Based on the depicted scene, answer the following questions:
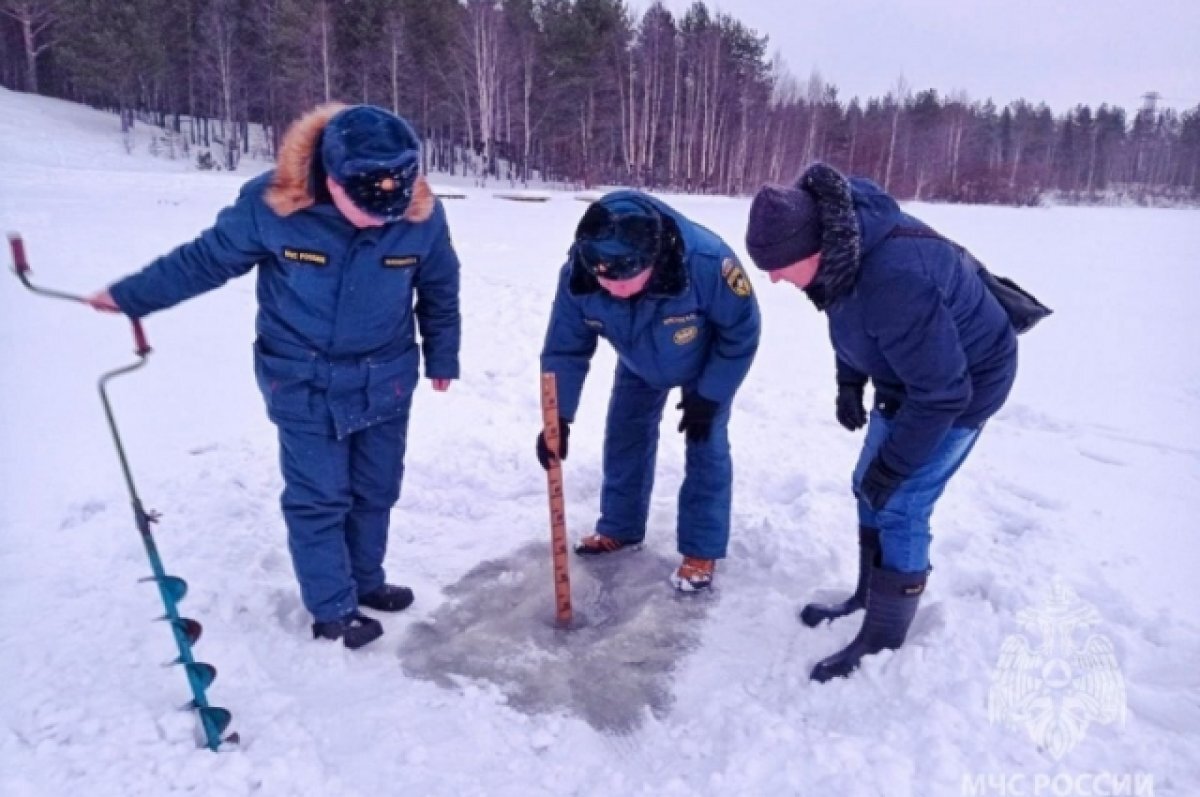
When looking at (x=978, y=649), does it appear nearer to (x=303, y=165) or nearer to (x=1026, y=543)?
(x=1026, y=543)

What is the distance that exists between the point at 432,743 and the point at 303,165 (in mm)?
1886

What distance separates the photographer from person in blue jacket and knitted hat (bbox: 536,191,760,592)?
9.05ft

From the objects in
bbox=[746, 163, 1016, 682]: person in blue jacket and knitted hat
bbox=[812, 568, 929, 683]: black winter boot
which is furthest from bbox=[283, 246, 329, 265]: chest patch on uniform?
bbox=[812, 568, 929, 683]: black winter boot

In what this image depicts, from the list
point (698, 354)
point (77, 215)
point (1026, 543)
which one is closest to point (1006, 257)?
point (1026, 543)

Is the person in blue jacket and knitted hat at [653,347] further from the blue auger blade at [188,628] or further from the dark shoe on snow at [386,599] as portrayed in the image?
the blue auger blade at [188,628]

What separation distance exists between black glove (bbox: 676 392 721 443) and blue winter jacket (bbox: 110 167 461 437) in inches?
41.4

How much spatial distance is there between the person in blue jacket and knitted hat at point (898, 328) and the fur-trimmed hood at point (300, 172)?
1370 millimetres

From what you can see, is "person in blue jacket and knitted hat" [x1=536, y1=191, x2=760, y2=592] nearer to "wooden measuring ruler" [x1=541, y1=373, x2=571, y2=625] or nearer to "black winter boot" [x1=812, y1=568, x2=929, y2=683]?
"wooden measuring ruler" [x1=541, y1=373, x2=571, y2=625]

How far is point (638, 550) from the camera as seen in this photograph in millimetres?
3875

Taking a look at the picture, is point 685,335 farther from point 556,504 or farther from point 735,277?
point 556,504

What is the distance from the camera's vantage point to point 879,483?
8.13 feet

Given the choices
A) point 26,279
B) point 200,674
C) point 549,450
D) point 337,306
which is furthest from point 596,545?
point 26,279

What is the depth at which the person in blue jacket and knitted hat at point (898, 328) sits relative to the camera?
7.24 feet

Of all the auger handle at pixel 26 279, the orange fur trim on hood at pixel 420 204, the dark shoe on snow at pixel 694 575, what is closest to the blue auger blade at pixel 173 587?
the auger handle at pixel 26 279
